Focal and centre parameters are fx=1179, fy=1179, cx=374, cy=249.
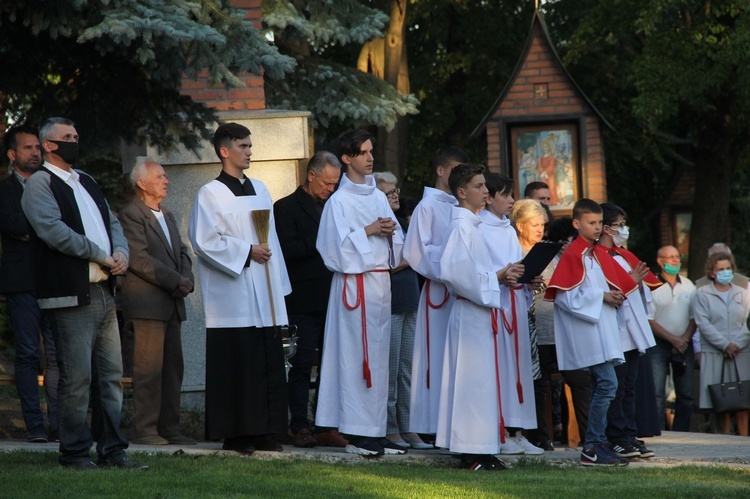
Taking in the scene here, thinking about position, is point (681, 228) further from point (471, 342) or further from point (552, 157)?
point (471, 342)

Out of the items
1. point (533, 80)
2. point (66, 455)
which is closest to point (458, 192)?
point (66, 455)

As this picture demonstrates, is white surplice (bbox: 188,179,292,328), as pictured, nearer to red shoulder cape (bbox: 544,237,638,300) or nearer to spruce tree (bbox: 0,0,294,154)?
spruce tree (bbox: 0,0,294,154)

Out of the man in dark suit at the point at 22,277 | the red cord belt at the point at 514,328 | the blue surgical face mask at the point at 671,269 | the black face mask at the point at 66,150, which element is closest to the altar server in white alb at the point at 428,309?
the red cord belt at the point at 514,328

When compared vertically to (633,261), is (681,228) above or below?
above

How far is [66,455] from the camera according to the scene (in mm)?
7457

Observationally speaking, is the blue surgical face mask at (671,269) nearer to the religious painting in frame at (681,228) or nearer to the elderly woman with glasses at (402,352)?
the elderly woman with glasses at (402,352)

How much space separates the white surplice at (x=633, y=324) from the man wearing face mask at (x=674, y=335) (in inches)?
157

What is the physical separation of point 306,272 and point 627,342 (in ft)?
8.54

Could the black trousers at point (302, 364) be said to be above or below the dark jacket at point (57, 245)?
below

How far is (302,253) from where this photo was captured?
9492 millimetres

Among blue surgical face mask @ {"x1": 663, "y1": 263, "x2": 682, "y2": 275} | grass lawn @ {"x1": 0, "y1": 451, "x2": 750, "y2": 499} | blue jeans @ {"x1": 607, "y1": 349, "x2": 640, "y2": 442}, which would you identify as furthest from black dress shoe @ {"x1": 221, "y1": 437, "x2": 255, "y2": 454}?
blue surgical face mask @ {"x1": 663, "y1": 263, "x2": 682, "y2": 275}

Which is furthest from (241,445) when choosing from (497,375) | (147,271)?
(497,375)

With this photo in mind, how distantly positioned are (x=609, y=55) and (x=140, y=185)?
61.0ft

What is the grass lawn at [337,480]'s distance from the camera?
6.74 m
